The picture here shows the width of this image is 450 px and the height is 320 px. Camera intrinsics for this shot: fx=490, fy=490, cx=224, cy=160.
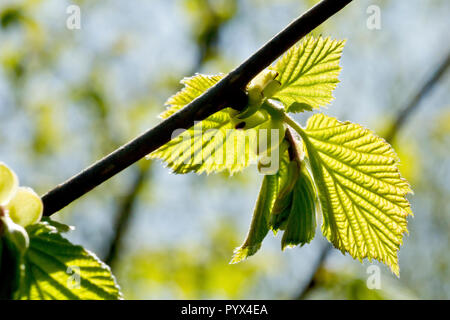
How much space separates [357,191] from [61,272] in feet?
1.44

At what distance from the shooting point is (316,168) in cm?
72

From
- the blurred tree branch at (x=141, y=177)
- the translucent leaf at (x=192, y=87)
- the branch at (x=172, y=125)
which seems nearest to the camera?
the branch at (x=172, y=125)

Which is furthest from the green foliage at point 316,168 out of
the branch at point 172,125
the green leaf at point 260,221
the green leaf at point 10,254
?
the green leaf at point 10,254

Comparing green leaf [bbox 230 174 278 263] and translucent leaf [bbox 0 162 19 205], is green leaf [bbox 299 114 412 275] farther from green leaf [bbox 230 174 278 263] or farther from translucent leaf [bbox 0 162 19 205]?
translucent leaf [bbox 0 162 19 205]

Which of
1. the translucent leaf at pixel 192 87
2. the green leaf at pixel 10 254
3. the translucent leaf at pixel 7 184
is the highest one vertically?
the translucent leaf at pixel 192 87

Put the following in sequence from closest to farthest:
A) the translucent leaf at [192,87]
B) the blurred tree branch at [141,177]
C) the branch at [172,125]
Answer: the branch at [172,125] → the translucent leaf at [192,87] → the blurred tree branch at [141,177]

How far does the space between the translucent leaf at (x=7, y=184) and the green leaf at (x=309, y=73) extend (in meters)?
0.37

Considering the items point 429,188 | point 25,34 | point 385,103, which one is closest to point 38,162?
point 25,34

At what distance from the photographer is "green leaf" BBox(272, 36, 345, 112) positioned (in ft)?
2.29

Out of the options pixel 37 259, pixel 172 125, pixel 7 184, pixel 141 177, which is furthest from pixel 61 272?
pixel 141 177

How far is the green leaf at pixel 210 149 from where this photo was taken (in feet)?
2.36

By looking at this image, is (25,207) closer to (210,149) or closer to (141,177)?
(210,149)

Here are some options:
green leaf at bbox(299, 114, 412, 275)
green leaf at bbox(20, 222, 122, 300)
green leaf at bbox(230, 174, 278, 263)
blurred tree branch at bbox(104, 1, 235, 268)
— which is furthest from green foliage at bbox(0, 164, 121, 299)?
blurred tree branch at bbox(104, 1, 235, 268)

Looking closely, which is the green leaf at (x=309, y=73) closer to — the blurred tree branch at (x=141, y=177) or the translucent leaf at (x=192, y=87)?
the translucent leaf at (x=192, y=87)
